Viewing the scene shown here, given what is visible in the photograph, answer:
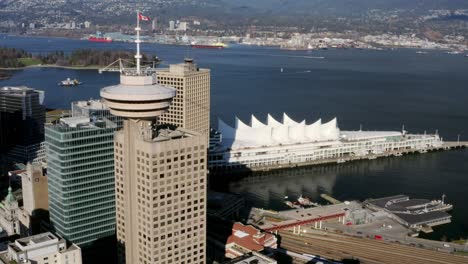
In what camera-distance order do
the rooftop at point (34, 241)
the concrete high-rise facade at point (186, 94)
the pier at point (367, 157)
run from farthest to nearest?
1. the pier at point (367, 157)
2. the concrete high-rise facade at point (186, 94)
3. the rooftop at point (34, 241)

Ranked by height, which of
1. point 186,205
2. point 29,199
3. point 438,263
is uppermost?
Result: point 186,205

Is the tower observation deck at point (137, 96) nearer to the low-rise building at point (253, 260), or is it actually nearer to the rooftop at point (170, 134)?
the rooftop at point (170, 134)

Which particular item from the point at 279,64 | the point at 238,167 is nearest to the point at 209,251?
the point at 238,167

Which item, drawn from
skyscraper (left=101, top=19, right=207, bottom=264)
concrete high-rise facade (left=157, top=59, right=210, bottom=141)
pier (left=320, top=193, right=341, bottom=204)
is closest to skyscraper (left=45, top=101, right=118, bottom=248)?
skyscraper (left=101, top=19, right=207, bottom=264)

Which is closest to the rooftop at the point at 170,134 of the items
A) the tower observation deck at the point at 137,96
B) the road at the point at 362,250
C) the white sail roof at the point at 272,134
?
the tower observation deck at the point at 137,96

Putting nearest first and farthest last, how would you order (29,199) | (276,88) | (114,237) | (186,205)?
(186,205), (114,237), (29,199), (276,88)

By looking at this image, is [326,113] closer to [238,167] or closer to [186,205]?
[238,167]

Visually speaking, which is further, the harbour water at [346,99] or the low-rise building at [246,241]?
the harbour water at [346,99]
